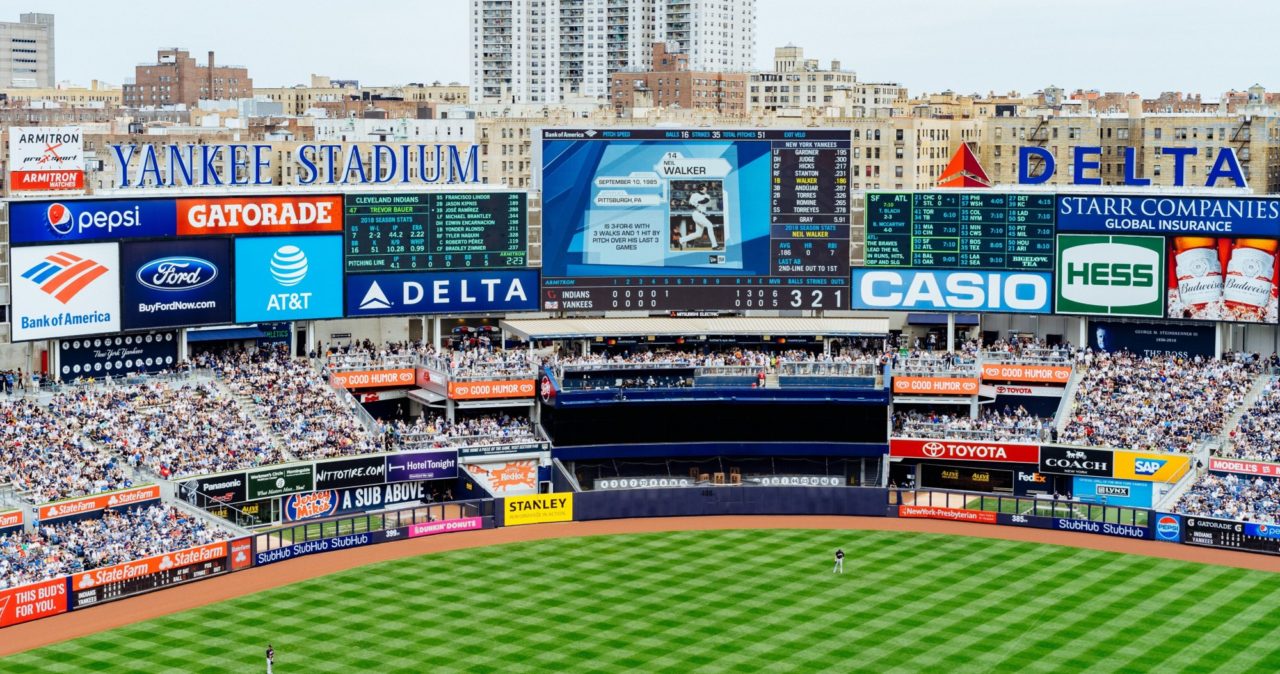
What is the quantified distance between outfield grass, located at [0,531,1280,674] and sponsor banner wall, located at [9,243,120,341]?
1644cm

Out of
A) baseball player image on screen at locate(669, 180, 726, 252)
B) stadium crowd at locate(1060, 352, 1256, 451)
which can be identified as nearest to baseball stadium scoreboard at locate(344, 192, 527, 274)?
baseball player image on screen at locate(669, 180, 726, 252)

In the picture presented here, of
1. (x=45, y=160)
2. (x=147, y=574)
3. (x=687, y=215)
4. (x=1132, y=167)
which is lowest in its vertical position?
(x=147, y=574)

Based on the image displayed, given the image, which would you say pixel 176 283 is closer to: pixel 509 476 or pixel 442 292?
pixel 442 292

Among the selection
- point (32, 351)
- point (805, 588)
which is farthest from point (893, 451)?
point (32, 351)

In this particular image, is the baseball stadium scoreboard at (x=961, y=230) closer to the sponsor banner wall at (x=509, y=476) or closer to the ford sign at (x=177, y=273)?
the sponsor banner wall at (x=509, y=476)

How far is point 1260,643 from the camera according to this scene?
53.9m

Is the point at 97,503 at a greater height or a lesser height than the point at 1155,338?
lesser

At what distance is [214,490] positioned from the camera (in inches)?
2623

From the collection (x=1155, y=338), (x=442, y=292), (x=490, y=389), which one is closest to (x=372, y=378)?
(x=442, y=292)

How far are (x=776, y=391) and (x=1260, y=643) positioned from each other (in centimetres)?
2678

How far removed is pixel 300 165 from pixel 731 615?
110 ft

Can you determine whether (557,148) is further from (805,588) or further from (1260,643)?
(1260,643)

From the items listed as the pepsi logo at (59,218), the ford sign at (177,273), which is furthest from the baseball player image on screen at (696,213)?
the pepsi logo at (59,218)

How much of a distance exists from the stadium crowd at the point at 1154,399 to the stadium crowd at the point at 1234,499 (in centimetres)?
324
